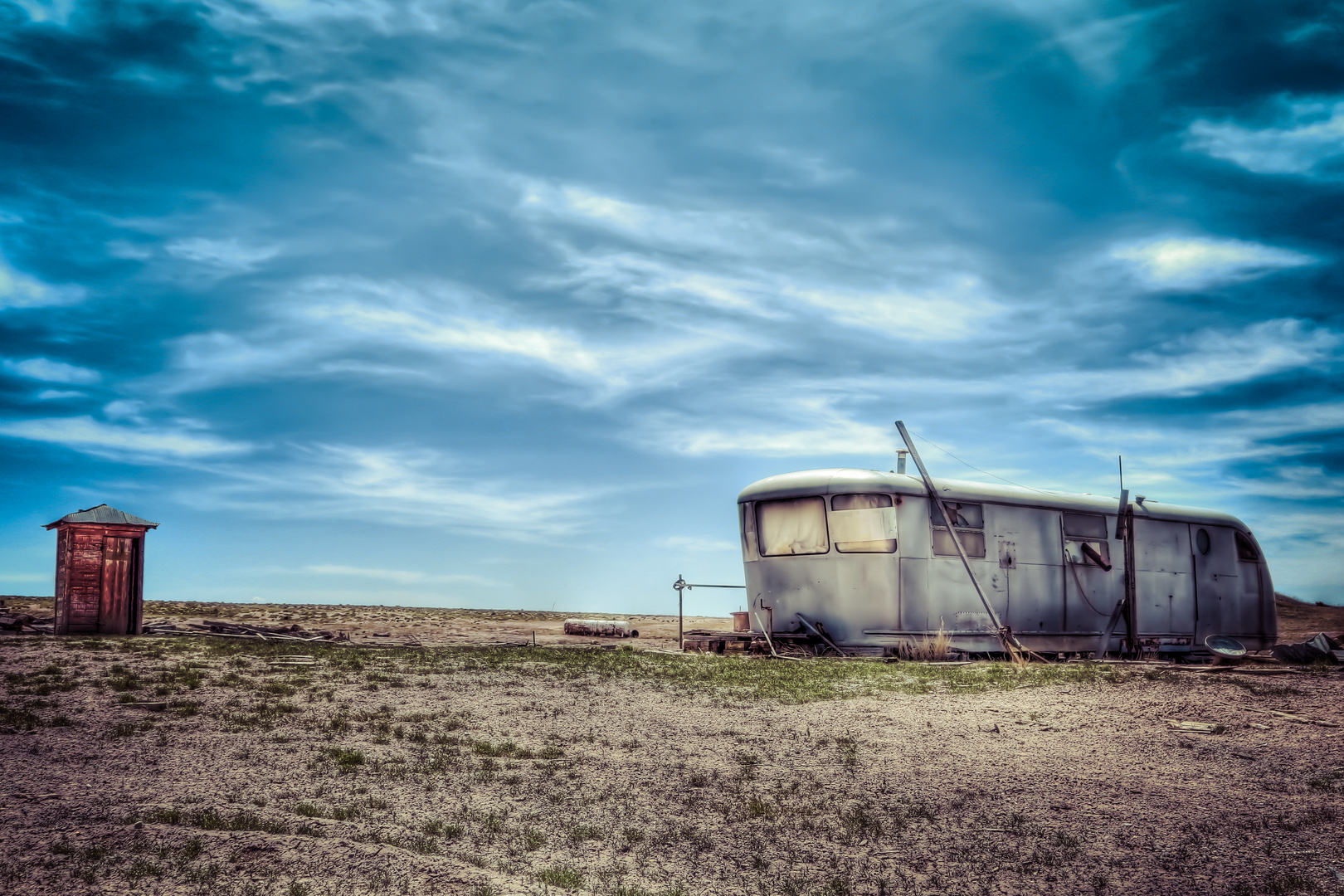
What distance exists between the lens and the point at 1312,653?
590 inches

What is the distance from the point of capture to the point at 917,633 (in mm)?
17875

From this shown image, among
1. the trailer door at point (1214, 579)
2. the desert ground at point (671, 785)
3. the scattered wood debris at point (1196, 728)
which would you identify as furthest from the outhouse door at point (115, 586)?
the trailer door at point (1214, 579)

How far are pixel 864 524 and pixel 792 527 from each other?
5.27 feet

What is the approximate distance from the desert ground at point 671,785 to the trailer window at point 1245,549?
12140 mm

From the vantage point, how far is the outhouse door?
21.8m

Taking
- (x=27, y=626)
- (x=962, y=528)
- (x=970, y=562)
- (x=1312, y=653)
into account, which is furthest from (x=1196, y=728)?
(x=27, y=626)

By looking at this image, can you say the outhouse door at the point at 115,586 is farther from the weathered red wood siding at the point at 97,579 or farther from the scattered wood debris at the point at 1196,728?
the scattered wood debris at the point at 1196,728

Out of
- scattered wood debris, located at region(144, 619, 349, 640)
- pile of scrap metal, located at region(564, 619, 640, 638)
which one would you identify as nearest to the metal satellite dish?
pile of scrap metal, located at region(564, 619, 640, 638)

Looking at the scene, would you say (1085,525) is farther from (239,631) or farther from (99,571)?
(99,571)

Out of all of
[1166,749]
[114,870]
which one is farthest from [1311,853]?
[114,870]

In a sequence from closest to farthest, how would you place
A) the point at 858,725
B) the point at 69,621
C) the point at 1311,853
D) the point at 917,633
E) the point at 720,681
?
the point at 1311,853 < the point at 858,725 < the point at 720,681 < the point at 917,633 < the point at 69,621

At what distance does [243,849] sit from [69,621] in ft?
65.0

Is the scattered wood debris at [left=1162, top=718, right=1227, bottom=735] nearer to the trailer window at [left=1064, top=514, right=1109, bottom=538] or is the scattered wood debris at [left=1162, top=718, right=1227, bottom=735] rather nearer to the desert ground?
the desert ground

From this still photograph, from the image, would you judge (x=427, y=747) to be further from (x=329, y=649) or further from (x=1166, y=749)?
(x=329, y=649)
